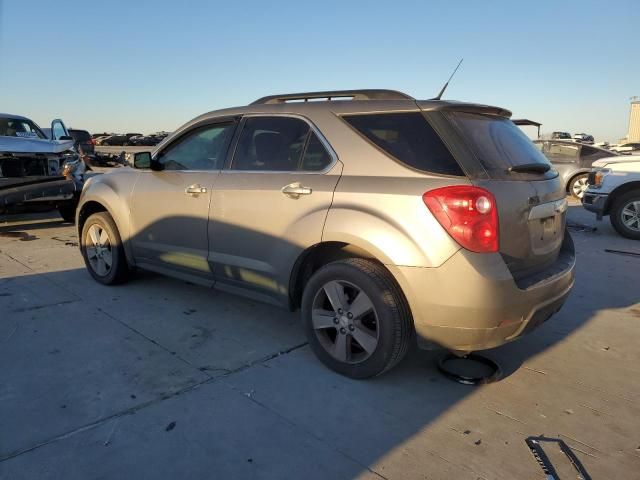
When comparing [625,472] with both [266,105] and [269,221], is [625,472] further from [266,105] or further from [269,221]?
[266,105]

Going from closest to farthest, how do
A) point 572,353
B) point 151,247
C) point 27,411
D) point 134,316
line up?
point 27,411
point 572,353
point 134,316
point 151,247

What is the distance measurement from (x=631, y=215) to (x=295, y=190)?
7.28 meters

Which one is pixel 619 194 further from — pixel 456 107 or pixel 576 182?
pixel 456 107

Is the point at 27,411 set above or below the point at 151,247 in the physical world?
below

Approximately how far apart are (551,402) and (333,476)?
153cm

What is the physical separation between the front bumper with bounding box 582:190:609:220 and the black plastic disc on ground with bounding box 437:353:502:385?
245 inches

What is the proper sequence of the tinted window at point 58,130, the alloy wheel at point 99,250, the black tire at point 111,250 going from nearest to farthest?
the black tire at point 111,250
the alloy wheel at point 99,250
the tinted window at point 58,130

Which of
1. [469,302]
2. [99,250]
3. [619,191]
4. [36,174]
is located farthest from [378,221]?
[619,191]

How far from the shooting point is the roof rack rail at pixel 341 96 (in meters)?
3.34

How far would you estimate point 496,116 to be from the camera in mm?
3455

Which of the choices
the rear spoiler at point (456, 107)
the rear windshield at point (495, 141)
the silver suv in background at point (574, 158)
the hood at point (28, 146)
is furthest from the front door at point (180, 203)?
the silver suv in background at point (574, 158)

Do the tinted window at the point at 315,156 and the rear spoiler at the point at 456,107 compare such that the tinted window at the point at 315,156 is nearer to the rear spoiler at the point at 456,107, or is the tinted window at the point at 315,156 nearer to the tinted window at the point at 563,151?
the rear spoiler at the point at 456,107

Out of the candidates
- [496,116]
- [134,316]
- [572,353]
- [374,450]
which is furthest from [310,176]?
[572,353]

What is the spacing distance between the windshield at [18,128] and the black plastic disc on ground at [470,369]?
817cm
